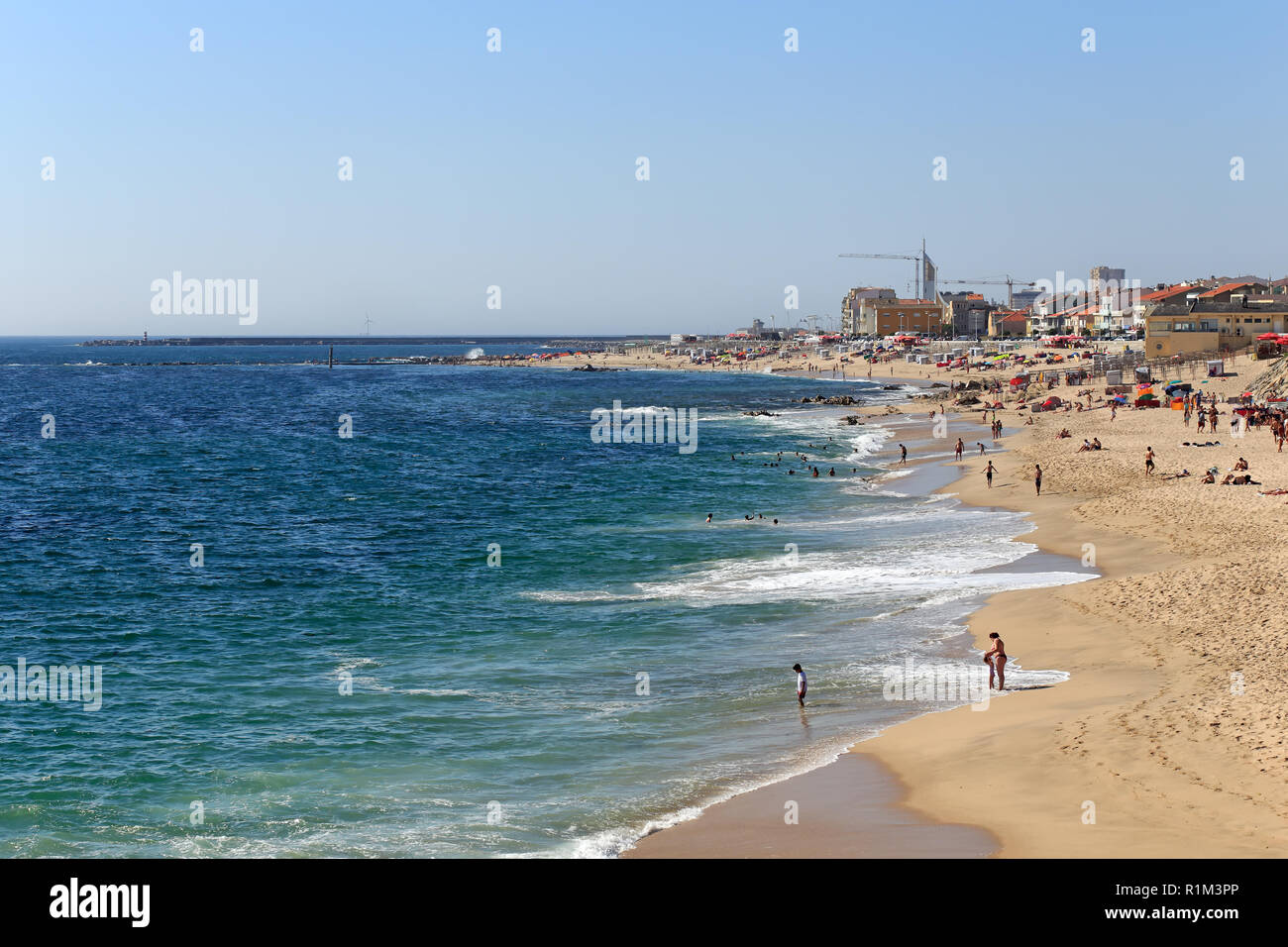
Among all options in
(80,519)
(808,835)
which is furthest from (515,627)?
(80,519)

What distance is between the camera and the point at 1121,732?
63.3ft

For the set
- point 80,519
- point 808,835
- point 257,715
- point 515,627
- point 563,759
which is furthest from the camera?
point 80,519

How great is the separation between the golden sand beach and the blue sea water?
6.31 ft

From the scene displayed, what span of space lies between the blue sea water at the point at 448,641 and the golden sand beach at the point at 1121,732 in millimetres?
1924

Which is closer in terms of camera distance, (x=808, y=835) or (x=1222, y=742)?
Answer: (x=808, y=835)

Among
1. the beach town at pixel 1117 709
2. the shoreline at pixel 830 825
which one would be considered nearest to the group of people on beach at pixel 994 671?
the beach town at pixel 1117 709

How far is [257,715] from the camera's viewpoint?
24328mm

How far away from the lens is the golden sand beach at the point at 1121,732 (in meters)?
15.7

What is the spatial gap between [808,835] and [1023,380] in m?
95.5

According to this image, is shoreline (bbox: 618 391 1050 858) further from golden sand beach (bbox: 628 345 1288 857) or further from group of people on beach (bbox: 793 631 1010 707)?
group of people on beach (bbox: 793 631 1010 707)

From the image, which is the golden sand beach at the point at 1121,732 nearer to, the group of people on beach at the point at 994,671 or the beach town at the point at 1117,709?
the beach town at the point at 1117,709

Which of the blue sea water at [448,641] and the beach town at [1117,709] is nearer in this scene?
the beach town at [1117,709]
